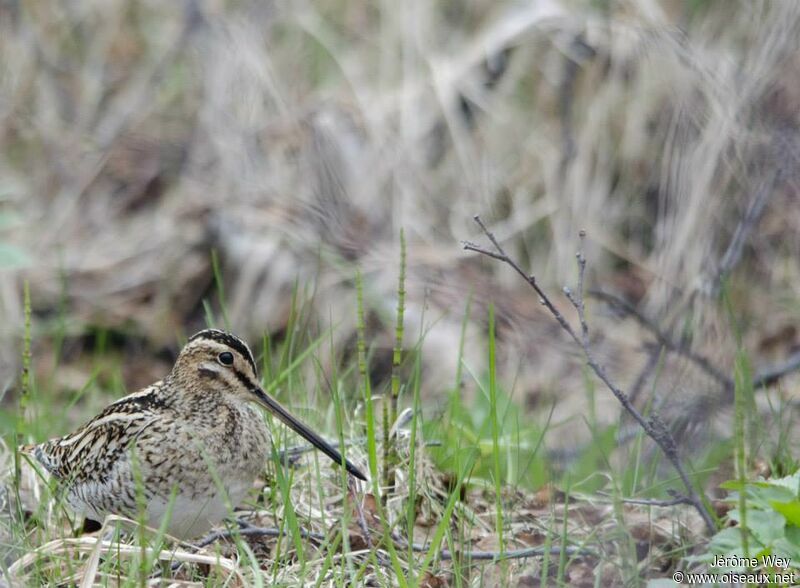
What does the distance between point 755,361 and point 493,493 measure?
2.68 m

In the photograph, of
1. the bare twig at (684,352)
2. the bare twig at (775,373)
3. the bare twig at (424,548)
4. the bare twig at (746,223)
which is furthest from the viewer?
the bare twig at (746,223)

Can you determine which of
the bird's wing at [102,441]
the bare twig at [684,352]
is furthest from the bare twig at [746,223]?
the bird's wing at [102,441]

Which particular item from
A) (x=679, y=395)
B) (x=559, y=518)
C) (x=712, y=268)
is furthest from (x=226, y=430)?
(x=712, y=268)

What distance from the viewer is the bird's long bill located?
11.4 feet

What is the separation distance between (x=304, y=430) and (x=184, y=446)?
0.33m

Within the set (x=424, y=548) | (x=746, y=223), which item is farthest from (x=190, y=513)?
(x=746, y=223)

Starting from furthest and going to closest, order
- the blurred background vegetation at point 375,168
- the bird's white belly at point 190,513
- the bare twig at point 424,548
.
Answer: the blurred background vegetation at point 375,168, the bird's white belly at point 190,513, the bare twig at point 424,548

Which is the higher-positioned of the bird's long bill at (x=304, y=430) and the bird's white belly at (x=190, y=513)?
the bird's long bill at (x=304, y=430)

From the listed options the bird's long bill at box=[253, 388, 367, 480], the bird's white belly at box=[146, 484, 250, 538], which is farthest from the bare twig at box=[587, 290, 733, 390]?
the bird's white belly at box=[146, 484, 250, 538]

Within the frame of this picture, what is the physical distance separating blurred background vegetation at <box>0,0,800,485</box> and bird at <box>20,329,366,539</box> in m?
1.91

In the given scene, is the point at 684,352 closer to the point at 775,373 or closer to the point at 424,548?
the point at 775,373

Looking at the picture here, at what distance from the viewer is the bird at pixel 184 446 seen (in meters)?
3.37

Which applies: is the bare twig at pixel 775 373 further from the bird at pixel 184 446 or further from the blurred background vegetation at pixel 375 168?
the bird at pixel 184 446

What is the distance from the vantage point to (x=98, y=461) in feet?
11.5
